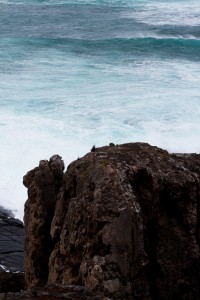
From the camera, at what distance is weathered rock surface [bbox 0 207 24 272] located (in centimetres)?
1469

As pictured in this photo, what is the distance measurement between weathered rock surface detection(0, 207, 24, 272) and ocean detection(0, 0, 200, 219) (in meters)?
0.91

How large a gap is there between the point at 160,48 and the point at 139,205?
143 feet

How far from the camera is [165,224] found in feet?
30.0

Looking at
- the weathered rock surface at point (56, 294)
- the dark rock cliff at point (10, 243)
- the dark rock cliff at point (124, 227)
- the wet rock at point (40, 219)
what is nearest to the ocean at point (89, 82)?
the dark rock cliff at point (10, 243)

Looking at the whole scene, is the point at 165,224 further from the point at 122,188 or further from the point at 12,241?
the point at 12,241

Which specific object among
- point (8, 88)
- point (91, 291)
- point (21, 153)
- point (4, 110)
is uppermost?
point (8, 88)

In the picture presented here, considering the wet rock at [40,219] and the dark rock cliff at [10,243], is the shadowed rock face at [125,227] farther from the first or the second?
the dark rock cliff at [10,243]

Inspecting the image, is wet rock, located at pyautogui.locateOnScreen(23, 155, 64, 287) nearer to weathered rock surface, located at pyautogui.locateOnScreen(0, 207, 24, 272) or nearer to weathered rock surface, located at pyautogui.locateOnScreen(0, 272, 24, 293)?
weathered rock surface, located at pyautogui.locateOnScreen(0, 272, 24, 293)

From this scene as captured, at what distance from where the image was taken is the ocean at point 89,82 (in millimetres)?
27562

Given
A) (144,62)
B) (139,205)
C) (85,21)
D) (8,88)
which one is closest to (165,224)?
(139,205)

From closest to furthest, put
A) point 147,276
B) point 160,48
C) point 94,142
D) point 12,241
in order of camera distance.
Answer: point 147,276, point 12,241, point 94,142, point 160,48

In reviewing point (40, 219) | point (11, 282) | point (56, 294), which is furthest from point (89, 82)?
point (56, 294)

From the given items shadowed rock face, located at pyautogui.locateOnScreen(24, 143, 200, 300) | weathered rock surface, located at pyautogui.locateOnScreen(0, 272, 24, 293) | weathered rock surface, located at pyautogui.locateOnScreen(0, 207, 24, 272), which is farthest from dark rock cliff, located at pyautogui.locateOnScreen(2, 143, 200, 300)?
weathered rock surface, located at pyautogui.locateOnScreen(0, 207, 24, 272)

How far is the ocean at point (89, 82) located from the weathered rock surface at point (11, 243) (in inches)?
35.8
